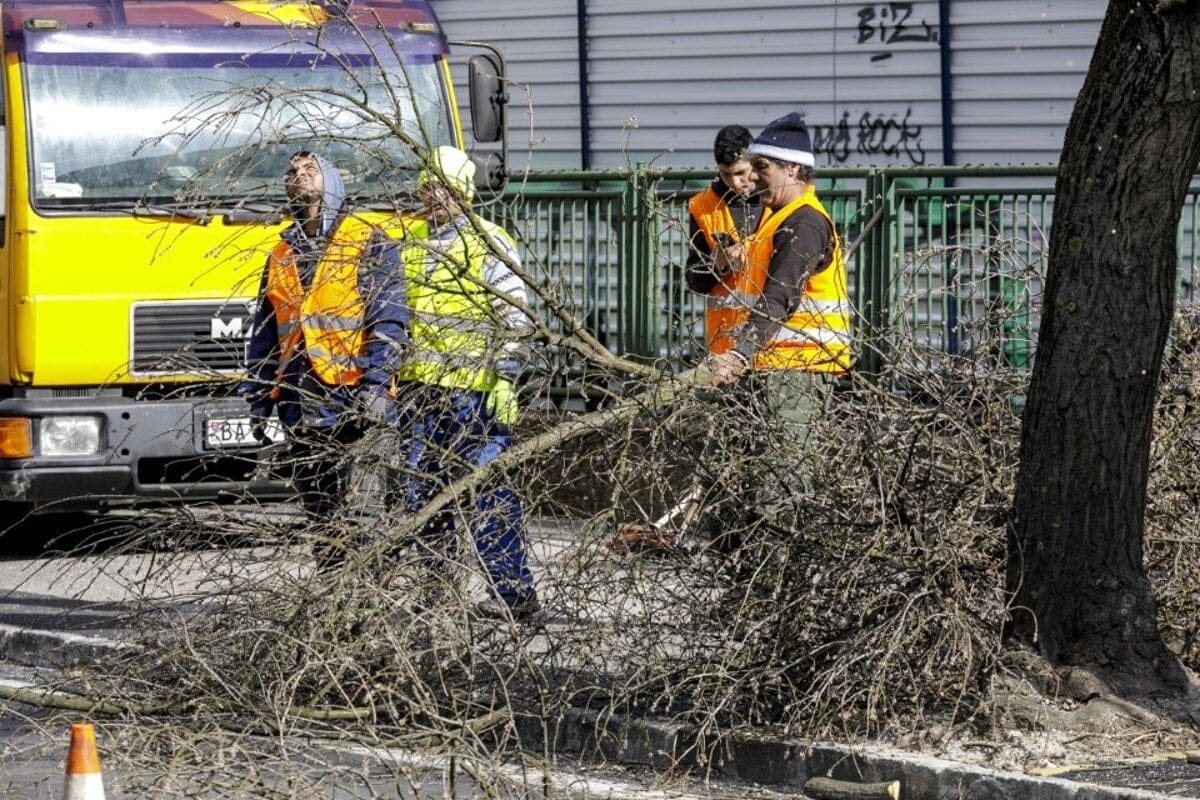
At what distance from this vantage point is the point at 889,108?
12375 millimetres

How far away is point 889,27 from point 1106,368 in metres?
6.49

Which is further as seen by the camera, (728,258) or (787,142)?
(787,142)

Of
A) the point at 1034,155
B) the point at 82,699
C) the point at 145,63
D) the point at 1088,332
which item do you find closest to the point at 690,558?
the point at 1088,332

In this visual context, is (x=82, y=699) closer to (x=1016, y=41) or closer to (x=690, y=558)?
(x=690, y=558)

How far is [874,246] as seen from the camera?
36.2 feet

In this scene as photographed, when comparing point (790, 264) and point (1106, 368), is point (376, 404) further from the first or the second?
point (1106, 368)

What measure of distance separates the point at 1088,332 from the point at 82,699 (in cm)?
325

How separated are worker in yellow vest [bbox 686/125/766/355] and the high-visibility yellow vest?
725 millimetres

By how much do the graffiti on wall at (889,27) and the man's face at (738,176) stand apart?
3554 millimetres

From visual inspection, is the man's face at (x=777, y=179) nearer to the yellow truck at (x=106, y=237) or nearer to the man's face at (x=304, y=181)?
the man's face at (x=304, y=181)

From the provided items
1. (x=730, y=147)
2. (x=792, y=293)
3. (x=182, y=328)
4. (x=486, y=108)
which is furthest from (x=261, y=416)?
(x=486, y=108)

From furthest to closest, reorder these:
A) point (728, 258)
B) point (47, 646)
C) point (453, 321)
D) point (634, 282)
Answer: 1. point (634, 282)
2. point (47, 646)
3. point (728, 258)
4. point (453, 321)

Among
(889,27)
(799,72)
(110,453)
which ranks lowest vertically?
(110,453)

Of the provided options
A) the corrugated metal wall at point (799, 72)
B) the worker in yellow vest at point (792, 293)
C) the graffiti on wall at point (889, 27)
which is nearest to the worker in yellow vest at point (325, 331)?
the worker in yellow vest at point (792, 293)
